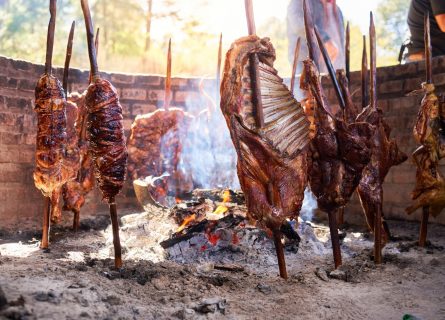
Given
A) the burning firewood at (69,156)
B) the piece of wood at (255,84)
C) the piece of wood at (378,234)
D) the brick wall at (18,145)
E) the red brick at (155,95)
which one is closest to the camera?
the piece of wood at (255,84)

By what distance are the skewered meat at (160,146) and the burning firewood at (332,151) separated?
369 centimetres

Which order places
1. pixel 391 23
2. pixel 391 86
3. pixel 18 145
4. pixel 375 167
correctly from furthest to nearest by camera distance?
1. pixel 391 23
2. pixel 391 86
3. pixel 18 145
4. pixel 375 167

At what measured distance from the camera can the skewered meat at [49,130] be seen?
15.1ft

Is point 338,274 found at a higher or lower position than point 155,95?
lower

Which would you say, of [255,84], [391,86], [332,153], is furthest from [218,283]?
[391,86]

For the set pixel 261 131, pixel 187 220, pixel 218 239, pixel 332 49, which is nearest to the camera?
pixel 261 131

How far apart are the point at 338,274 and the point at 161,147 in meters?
4.32

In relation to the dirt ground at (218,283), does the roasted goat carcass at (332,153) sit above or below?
above

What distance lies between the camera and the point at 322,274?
164 inches

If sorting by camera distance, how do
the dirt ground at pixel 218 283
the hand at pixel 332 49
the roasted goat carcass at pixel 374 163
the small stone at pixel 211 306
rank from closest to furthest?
1. the dirt ground at pixel 218 283
2. the small stone at pixel 211 306
3. the roasted goat carcass at pixel 374 163
4. the hand at pixel 332 49

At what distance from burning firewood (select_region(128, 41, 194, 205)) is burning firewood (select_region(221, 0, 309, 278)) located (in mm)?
3730

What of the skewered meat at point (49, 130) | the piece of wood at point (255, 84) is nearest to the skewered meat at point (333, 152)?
the piece of wood at point (255, 84)

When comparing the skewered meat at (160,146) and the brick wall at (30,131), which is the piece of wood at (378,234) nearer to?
the brick wall at (30,131)

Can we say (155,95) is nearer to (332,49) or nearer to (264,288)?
(332,49)
